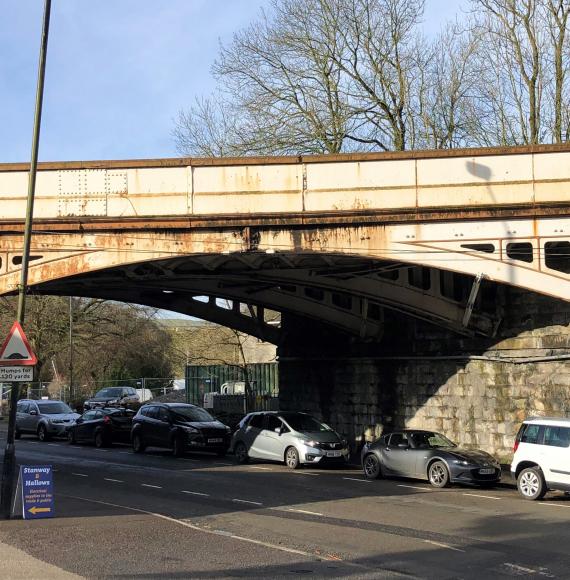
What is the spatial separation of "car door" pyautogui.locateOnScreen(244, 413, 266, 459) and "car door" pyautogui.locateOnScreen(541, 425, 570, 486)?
9.68 m

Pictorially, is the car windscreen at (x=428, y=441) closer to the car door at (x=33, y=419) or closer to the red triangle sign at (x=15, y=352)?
the red triangle sign at (x=15, y=352)

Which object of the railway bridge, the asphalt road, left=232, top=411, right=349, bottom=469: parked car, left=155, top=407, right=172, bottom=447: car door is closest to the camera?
the asphalt road

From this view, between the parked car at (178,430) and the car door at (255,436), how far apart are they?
2.00 m

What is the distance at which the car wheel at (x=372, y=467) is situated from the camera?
67.2 ft

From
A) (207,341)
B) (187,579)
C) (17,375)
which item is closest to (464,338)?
(17,375)

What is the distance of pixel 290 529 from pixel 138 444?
16.9 metres

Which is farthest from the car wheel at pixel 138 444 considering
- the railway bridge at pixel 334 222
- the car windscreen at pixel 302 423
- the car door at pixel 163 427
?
the railway bridge at pixel 334 222

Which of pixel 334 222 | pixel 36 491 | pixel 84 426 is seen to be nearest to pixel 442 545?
pixel 36 491

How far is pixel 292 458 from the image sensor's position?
75.3ft

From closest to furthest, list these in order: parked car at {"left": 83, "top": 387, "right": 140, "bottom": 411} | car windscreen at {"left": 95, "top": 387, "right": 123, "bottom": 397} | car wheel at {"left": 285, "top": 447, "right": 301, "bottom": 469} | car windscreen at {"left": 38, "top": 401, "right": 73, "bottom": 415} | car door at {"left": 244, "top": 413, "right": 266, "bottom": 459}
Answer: car wheel at {"left": 285, "top": 447, "right": 301, "bottom": 469} → car door at {"left": 244, "top": 413, "right": 266, "bottom": 459} → car windscreen at {"left": 38, "top": 401, "right": 73, "bottom": 415} → parked car at {"left": 83, "top": 387, "right": 140, "bottom": 411} → car windscreen at {"left": 95, "top": 387, "right": 123, "bottom": 397}

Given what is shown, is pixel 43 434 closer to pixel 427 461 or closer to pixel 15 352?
pixel 427 461

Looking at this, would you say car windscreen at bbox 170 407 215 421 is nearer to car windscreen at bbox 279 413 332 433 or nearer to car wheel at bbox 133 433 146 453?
car wheel at bbox 133 433 146 453

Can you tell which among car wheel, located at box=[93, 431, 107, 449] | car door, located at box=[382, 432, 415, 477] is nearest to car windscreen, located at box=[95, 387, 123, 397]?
car wheel, located at box=[93, 431, 107, 449]

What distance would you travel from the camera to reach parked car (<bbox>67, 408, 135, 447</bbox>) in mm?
31109
